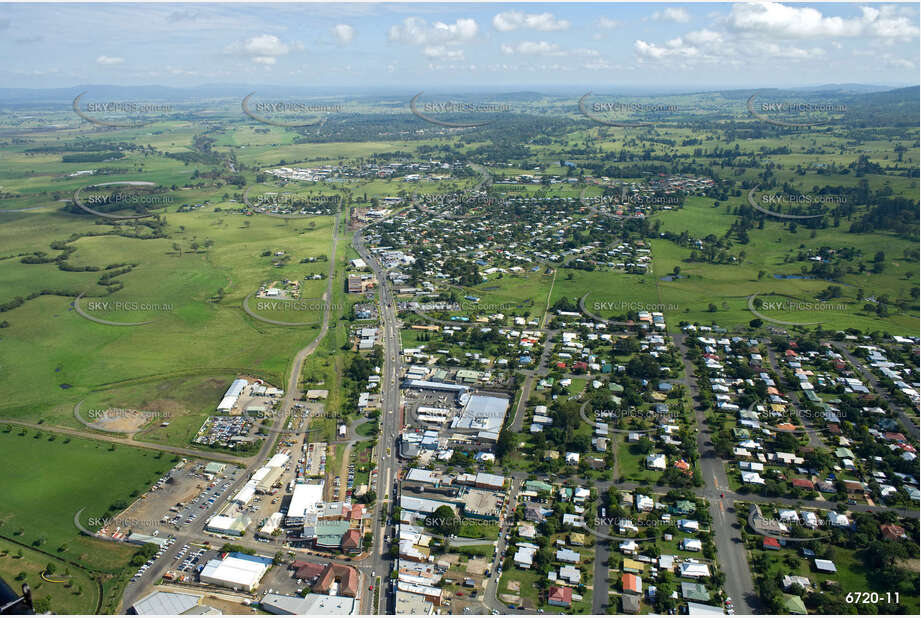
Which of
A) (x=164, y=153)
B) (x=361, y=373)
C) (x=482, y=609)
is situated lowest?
(x=482, y=609)

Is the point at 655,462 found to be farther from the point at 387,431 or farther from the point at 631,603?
the point at 387,431

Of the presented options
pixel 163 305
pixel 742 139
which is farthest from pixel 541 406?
pixel 742 139

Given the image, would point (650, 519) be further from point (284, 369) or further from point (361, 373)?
point (284, 369)

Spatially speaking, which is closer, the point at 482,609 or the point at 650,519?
the point at 482,609

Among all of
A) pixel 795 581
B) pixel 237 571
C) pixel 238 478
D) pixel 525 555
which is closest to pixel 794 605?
pixel 795 581

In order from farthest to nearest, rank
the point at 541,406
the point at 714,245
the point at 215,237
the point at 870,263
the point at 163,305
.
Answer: the point at 215,237
the point at 714,245
the point at 870,263
the point at 163,305
the point at 541,406

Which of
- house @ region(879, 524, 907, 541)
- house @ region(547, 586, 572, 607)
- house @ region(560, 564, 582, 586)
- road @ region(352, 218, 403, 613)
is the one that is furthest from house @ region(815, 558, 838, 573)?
road @ region(352, 218, 403, 613)

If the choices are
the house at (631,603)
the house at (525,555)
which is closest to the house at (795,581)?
the house at (631,603)

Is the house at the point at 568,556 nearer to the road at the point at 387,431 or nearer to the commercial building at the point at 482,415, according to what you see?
the road at the point at 387,431
